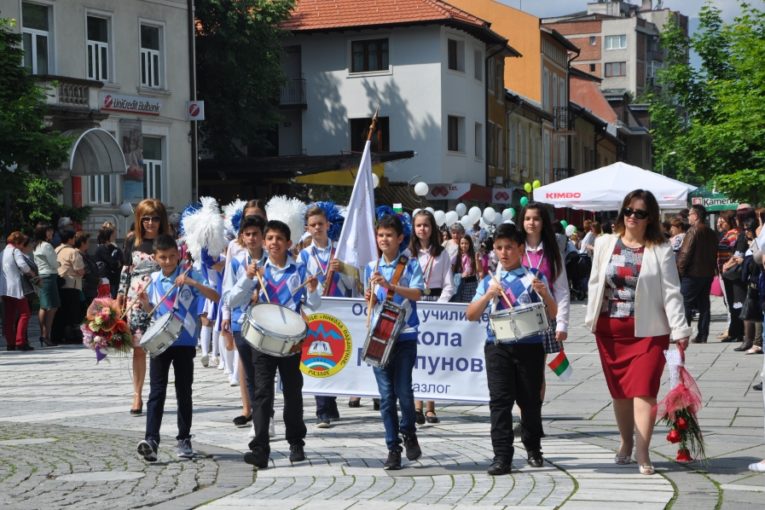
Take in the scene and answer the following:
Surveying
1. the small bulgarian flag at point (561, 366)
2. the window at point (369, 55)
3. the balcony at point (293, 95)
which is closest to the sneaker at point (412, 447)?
the small bulgarian flag at point (561, 366)

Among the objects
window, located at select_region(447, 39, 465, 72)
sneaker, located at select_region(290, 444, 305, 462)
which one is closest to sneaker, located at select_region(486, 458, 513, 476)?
sneaker, located at select_region(290, 444, 305, 462)

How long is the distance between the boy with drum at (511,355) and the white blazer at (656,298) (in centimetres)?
40

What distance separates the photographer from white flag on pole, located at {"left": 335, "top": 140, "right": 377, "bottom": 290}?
34.8 ft

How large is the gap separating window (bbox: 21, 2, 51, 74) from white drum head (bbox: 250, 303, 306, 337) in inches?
965

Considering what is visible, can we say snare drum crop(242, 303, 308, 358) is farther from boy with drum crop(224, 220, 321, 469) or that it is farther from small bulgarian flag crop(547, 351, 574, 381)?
small bulgarian flag crop(547, 351, 574, 381)

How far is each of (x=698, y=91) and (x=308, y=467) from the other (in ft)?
116

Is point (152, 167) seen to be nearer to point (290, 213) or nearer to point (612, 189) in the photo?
point (612, 189)

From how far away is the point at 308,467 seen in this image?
8.44m

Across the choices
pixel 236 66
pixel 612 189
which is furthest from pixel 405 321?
pixel 236 66

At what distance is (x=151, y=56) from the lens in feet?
119

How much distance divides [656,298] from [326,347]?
3.52 metres

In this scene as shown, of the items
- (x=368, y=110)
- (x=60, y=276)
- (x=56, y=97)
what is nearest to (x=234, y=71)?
(x=368, y=110)

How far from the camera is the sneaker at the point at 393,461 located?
27.1ft

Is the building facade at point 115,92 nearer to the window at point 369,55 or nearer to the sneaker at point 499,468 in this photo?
the window at point 369,55
